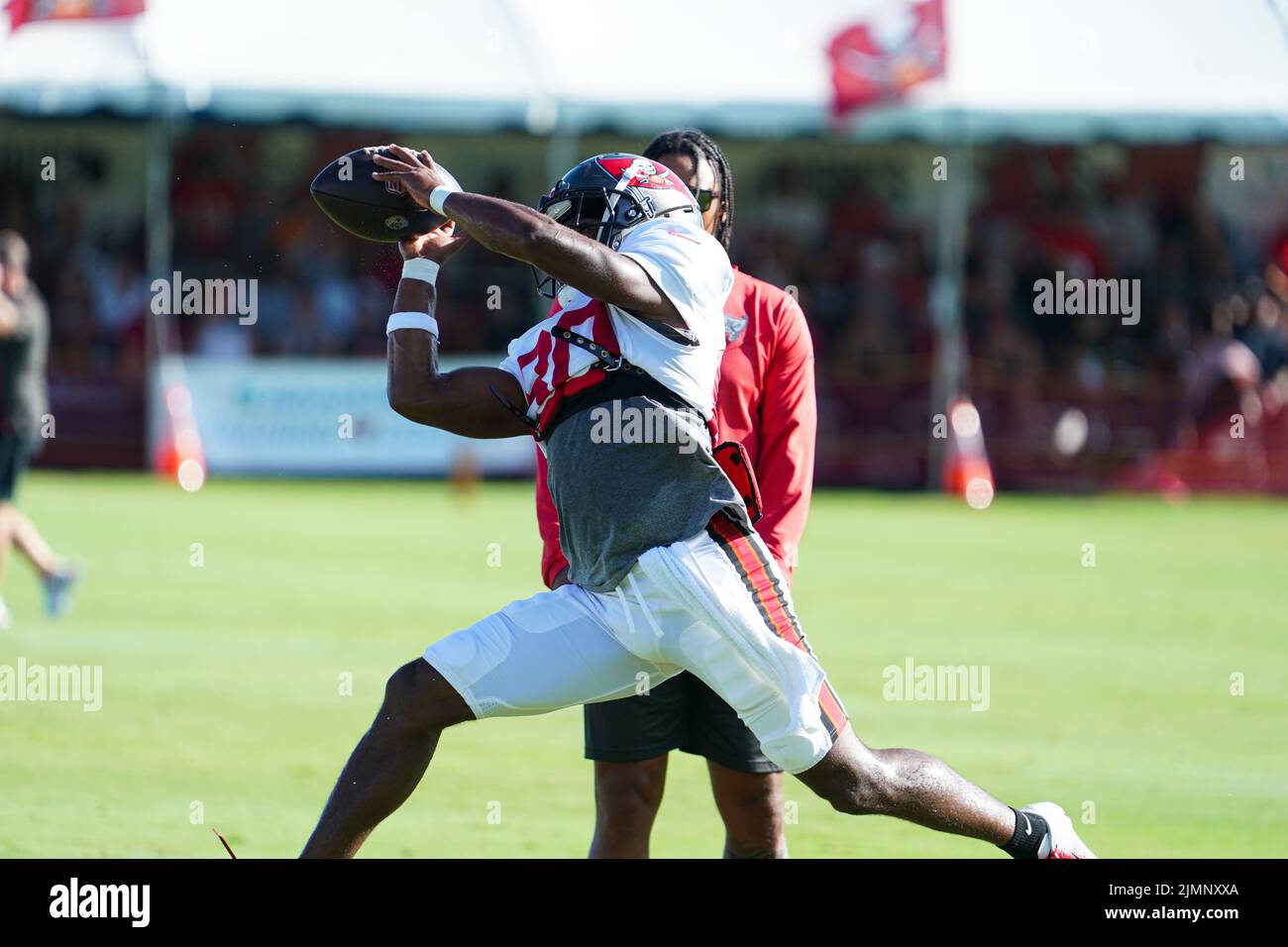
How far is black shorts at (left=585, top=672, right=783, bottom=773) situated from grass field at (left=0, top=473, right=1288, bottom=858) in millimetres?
1064

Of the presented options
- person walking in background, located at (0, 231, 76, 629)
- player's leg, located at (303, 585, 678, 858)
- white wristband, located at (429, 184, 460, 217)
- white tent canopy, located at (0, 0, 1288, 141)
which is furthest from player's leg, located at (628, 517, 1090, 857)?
white tent canopy, located at (0, 0, 1288, 141)

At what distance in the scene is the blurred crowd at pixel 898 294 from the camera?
2286cm

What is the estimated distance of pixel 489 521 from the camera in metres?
18.3

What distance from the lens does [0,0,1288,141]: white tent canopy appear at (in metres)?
19.8

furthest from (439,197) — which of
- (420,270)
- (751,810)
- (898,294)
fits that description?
(898,294)

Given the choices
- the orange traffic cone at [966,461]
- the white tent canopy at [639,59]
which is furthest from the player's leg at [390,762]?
the orange traffic cone at [966,461]

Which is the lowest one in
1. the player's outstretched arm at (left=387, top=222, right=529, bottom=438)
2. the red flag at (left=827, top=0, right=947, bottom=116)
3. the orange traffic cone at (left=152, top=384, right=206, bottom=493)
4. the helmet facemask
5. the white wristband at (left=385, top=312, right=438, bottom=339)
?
the orange traffic cone at (left=152, top=384, right=206, bottom=493)

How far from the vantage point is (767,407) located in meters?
5.93

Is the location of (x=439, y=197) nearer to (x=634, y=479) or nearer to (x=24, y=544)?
(x=634, y=479)

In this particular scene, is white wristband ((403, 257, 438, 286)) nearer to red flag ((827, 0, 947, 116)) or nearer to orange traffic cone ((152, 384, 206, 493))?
red flag ((827, 0, 947, 116))

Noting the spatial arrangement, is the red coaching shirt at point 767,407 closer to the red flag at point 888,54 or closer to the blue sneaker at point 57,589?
the blue sneaker at point 57,589

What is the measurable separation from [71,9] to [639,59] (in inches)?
242

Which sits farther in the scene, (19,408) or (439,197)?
(19,408)

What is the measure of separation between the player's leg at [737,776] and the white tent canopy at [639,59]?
15.0 metres
